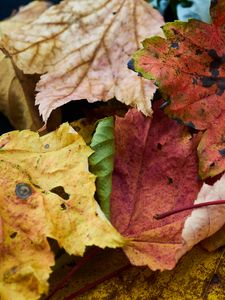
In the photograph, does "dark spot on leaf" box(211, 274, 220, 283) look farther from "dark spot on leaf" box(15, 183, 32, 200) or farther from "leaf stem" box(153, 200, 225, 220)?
"dark spot on leaf" box(15, 183, 32, 200)

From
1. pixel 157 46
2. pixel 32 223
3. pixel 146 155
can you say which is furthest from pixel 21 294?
pixel 157 46

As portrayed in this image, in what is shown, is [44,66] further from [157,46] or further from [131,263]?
[131,263]

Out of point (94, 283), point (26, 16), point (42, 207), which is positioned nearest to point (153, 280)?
point (94, 283)

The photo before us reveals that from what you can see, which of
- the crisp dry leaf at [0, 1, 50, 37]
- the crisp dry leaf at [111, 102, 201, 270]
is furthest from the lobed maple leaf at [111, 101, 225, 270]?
the crisp dry leaf at [0, 1, 50, 37]

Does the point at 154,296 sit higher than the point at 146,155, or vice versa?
the point at 146,155

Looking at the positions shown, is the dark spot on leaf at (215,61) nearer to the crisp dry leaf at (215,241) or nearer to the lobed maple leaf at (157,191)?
the lobed maple leaf at (157,191)

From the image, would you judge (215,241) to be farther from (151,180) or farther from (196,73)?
(196,73)

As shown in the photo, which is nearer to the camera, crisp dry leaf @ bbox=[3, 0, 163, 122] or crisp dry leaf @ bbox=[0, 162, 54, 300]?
crisp dry leaf @ bbox=[0, 162, 54, 300]

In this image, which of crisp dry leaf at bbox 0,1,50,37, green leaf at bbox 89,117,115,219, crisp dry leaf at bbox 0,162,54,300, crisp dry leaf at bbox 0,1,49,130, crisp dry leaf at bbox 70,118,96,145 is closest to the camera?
crisp dry leaf at bbox 0,162,54,300
